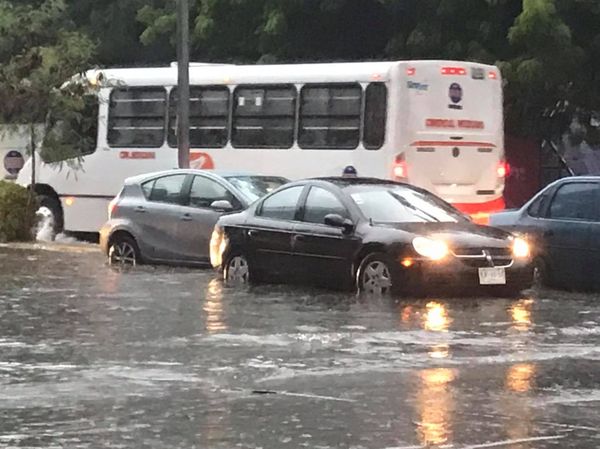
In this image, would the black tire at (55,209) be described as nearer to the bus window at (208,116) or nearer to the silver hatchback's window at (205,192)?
the bus window at (208,116)

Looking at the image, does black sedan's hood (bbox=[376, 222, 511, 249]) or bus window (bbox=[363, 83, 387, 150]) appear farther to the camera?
bus window (bbox=[363, 83, 387, 150])

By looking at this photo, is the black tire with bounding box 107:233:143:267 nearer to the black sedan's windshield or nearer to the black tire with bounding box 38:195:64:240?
the black sedan's windshield

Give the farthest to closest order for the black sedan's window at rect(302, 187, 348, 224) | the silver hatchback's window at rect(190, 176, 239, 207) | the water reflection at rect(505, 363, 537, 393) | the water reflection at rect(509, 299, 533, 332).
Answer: the silver hatchback's window at rect(190, 176, 239, 207) < the black sedan's window at rect(302, 187, 348, 224) < the water reflection at rect(509, 299, 533, 332) < the water reflection at rect(505, 363, 537, 393)

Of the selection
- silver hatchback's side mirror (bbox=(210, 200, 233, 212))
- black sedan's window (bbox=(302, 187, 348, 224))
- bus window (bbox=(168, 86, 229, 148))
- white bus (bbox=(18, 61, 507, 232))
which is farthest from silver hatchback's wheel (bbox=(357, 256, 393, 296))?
bus window (bbox=(168, 86, 229, 148))

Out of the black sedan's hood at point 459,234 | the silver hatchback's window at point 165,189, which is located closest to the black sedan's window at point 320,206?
the black sedan's hood at point 459,234

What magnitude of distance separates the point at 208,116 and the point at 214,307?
34.8ft

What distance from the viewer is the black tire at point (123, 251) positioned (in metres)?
22.3

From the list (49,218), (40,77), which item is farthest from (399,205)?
(49,218)

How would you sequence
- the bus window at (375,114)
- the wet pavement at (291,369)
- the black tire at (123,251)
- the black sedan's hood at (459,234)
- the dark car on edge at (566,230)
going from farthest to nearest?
the bus window at (375,114), the black tire at (123,251), the dark car on edge at (566,230), the black sedan's hood at (459,234), the wet pavement at (291,369)

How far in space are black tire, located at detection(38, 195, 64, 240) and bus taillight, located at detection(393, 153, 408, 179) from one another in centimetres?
707

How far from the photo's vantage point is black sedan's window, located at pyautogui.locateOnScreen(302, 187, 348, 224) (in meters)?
17.9

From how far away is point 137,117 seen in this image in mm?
27641

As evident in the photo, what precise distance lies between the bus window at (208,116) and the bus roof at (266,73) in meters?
0.19

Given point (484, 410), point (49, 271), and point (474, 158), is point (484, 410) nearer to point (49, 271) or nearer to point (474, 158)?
point (49, 271)
